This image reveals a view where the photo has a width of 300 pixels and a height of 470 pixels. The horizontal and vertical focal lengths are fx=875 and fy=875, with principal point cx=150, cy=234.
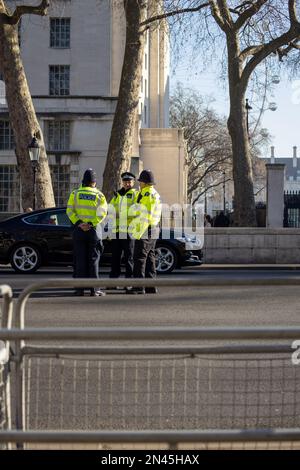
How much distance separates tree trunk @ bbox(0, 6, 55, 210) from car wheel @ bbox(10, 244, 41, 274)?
8747 mm

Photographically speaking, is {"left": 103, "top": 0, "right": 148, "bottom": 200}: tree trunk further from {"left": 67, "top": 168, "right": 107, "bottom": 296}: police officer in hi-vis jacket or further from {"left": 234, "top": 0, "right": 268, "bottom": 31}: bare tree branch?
{"left": 67, "top": 168, "right": 107, "bottom": 296}: police officer in hi-vis jacket

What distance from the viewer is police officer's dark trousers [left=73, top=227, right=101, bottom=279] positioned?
13570mm

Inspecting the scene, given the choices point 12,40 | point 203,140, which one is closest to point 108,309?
point 12,40

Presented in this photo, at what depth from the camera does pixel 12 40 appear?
2703 centimetres

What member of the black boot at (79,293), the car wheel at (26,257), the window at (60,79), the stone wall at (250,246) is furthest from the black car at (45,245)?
the window at (60,79)

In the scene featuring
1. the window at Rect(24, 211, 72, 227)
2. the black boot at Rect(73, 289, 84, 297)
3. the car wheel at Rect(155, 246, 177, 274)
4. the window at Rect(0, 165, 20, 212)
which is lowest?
the black boot at Rect(73, 289, 84, 297)

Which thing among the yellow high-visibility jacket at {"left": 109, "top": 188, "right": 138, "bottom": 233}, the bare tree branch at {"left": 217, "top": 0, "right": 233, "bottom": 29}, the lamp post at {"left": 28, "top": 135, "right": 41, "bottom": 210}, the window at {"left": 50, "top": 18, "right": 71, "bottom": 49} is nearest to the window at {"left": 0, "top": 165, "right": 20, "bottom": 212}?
the window at {"left": 50, "top": 18, "right": 71, "bottom": 49}

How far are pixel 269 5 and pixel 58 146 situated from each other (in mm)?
16865

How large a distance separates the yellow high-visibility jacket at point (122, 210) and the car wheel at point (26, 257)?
13.3ft

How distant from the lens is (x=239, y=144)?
109ft

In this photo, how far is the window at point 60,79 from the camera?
48.5m

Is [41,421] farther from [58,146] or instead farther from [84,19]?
[84,19]

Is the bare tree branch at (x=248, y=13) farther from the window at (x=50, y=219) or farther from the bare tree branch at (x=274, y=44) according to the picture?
the window at (x=50, y=219)

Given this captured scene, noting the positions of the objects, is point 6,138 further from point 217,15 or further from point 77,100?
point 217,15
